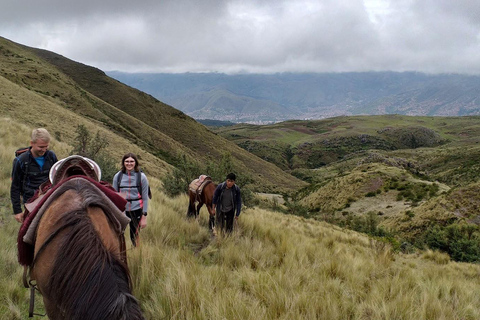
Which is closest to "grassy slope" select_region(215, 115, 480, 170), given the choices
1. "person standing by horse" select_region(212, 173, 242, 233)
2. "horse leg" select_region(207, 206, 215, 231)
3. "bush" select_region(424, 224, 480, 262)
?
"bush" select_region(424, 224, 480, 262)

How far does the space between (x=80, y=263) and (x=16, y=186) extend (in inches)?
126

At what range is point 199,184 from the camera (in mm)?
8125

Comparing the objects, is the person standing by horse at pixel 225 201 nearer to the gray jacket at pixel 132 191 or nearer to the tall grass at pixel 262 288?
the tall grass at pixel 262 288

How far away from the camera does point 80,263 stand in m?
1.94

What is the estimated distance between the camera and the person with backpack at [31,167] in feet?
13.3

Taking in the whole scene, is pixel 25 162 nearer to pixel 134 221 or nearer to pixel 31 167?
pixel 31 167

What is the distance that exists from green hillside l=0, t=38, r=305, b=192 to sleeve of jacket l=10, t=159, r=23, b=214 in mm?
15542

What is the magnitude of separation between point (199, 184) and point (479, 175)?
36.5 m

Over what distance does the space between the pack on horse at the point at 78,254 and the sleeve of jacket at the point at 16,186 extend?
1.86 m

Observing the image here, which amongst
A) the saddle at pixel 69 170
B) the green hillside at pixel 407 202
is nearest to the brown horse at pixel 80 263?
the saddle at pixel 69 170

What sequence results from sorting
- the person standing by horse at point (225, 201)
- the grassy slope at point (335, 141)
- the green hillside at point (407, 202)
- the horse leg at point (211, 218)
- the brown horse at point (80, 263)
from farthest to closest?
the grassy slope at point (335, 141) < the green hillside at point (407, 202) < the horse leg at point (211, 218) < the person standing by horse at point (225, 201) < the brown horse at point (80, 263)

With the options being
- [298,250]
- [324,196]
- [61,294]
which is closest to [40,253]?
[61,294]

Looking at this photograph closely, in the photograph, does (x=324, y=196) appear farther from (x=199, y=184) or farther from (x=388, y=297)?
(x=388, y=297)

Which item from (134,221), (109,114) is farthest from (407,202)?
(109,114)
